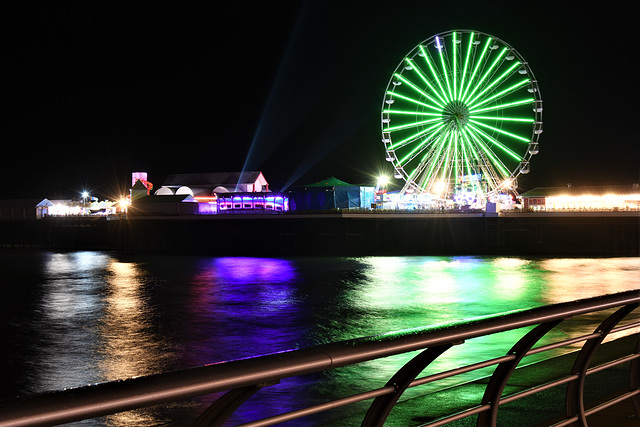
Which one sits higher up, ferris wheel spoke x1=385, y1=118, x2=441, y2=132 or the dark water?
ferris wheel spoke x1=385, y1=118, x2=441, y2=132

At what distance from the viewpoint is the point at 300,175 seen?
389 ft

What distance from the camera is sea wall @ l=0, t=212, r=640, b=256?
189 ft

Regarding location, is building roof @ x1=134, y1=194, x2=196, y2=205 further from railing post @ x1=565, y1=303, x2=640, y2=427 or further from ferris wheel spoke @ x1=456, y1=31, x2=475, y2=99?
railing post @ x1=565, y1=303, x2=640, y2=427

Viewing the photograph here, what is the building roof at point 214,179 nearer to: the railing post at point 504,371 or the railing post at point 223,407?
the railing post at point 504,371

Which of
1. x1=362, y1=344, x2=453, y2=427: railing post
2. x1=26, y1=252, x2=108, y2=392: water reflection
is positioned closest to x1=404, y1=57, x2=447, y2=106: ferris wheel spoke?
x1=26, y1=252, x2=108, y2=392: water reflection

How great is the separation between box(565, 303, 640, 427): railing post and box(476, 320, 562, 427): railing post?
0.65 metres

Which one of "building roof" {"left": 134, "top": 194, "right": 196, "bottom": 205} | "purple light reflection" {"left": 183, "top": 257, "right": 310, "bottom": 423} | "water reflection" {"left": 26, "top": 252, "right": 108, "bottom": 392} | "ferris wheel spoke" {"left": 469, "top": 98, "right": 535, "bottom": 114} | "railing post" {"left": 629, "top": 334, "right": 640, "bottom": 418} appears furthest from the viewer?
"building roof" {"left": 134, "top": 194, "right": 196, "bottom": 205}

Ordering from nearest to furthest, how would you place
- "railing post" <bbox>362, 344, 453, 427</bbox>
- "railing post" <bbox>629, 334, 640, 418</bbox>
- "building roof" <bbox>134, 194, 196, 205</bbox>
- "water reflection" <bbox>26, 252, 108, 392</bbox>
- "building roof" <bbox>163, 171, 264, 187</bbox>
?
"railing post" <bbox>362, 344, 453, 427</bbox> < "railing post" <bbox>629, 334, 640, 418</bbox> < "water reflection" <bbox>26, 252, 108, 392</bbox> < "building roof" <bbox>134, 194, 196, 205</bbox> < "building roof" <bbox>163, 171, 264, 187</bbox>

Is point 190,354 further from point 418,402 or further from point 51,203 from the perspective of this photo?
point 51,203

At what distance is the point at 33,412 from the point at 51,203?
326ft

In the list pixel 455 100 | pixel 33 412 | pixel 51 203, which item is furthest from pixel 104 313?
pixel 51 203

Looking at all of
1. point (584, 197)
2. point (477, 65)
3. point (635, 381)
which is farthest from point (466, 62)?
point (635, 381)

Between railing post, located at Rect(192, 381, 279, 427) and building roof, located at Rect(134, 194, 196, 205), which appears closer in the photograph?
railing post, located at Rect(192, 381, 279, 427)

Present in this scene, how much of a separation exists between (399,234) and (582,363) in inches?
2259
